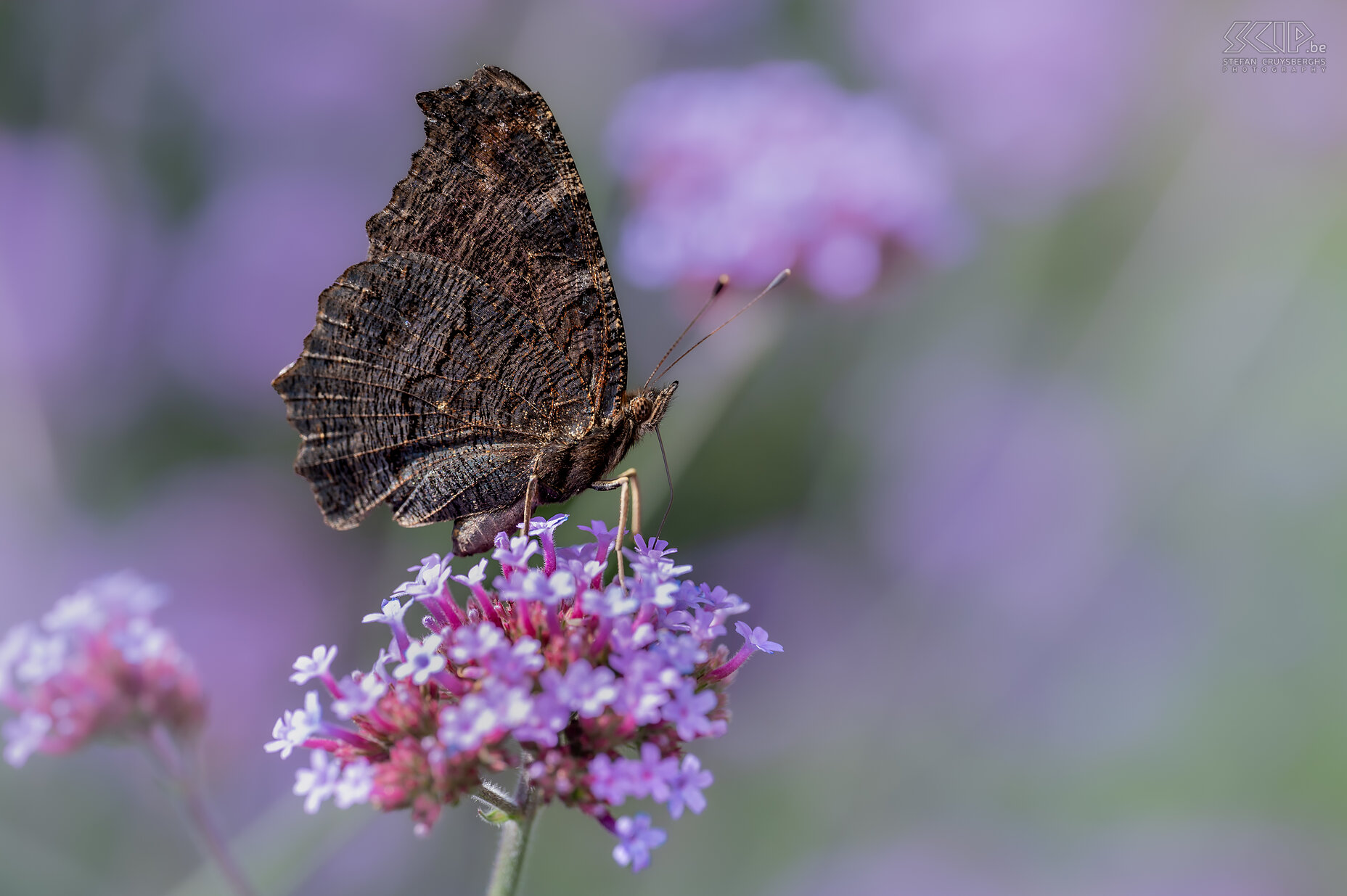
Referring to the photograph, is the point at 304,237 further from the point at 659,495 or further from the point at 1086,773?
the point at 1086,773

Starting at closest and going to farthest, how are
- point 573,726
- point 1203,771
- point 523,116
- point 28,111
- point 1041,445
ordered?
1. point 573,726
2. point 523,116
3. point 1203,771
4. point 28,111
5. point 1041,445

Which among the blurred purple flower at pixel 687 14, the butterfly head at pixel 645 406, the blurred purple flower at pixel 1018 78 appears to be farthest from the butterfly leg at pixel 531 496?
the blurred purple flower at pixel 1018 78

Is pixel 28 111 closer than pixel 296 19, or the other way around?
pixel 28 111

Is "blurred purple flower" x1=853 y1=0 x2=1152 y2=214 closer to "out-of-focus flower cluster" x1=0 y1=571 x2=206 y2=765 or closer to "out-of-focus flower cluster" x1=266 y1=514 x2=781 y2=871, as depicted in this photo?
"out-of-focus flower cluster" x1=266 y1=514 x2=781 y2=871

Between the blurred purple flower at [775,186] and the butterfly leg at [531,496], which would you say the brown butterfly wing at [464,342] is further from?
the blurred purple flower at [775,186]

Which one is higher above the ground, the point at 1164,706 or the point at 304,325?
the point at 304,325

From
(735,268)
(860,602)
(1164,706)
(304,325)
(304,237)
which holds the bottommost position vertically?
(1164,706)

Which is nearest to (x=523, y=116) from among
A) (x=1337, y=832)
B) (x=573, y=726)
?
(x=573, y=726)
